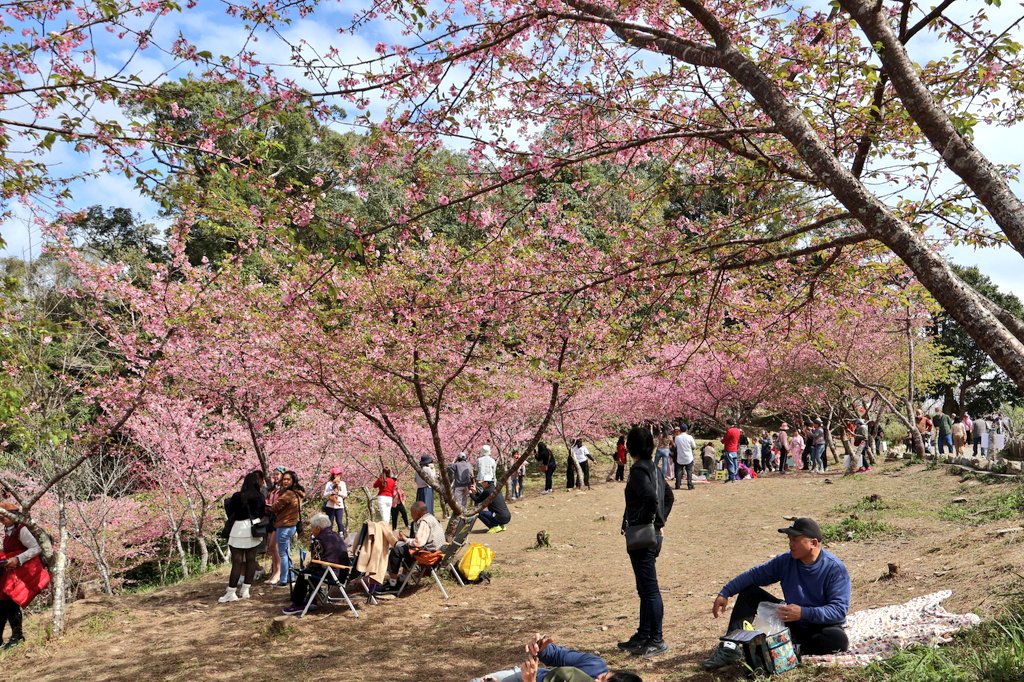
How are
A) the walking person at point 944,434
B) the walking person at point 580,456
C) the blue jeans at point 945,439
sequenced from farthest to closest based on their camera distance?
1. the blue jeans at point 945,439
2. the walking person at point 944,434
3. the walking person at point 580,456

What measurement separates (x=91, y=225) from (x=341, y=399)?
24445 millimetres

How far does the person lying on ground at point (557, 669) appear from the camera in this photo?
4.37 meters

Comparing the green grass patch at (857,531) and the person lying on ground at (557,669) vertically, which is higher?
the person lying on ground at (557,669)

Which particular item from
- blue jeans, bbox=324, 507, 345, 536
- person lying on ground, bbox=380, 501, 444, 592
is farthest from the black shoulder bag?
blue jeans, bbox=324, 507, 345, 536

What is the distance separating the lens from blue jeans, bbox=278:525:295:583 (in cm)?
967

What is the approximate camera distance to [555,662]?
16.0ft

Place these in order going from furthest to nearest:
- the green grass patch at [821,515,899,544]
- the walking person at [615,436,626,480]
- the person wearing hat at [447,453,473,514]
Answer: the walking person at [615,436,626,480]
the person wearing hat at [447,453,473,514]
the green grass patch at [821,515,899,544]

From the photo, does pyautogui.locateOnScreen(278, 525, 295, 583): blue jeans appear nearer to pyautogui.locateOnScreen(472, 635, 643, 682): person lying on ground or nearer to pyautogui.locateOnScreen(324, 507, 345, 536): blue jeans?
pyautogui.locateOnScreen(324, 507, 345, 536): blue jeans

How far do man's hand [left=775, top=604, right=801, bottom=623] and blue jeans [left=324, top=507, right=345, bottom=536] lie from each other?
27.3 feet

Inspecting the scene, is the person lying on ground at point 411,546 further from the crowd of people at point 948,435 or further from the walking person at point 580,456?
the crowd of people at point 948,435

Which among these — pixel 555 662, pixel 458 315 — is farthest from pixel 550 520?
pixel 555 662

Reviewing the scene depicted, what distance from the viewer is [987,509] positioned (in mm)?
10156

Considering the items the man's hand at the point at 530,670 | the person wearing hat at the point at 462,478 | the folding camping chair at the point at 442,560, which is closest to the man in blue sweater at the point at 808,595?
the man's hand at the point at 530,670

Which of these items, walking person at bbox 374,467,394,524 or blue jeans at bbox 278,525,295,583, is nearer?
blue jeans at bbox 278,525,295,583
